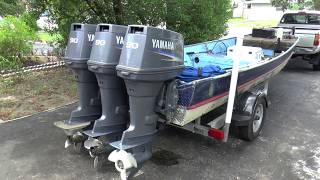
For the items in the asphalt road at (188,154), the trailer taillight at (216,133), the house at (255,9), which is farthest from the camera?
the house at (255,9)

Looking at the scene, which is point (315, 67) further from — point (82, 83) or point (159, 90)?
point (82, 83)

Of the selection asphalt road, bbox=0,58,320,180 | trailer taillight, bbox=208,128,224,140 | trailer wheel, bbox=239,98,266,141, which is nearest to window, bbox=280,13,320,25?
asphalt road, bbox=0,58,320,180

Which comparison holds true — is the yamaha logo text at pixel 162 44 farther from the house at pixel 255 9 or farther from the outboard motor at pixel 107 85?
the house at pixel 255 9

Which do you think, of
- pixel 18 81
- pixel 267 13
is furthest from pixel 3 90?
pixel 267 13

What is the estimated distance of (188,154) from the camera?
4.76m

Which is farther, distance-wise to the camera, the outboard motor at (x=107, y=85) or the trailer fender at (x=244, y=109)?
the trailer fender at (x=244, y=109)

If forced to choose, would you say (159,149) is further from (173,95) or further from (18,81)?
(18,81)

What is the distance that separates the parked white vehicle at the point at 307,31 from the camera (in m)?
9.46

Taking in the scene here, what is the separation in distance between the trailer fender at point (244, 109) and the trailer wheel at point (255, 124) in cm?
7

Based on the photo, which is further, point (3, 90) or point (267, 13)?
point (267, 13)

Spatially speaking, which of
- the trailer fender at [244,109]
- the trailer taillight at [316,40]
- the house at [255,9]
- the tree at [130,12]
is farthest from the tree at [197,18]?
the house at [255,9]

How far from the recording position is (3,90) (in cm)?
740

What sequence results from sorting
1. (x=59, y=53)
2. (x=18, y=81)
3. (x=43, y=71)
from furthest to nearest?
(x=59, y=53) < (x=43, y=71) < (x=18, y=81)

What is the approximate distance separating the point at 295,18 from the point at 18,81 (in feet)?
26.3
